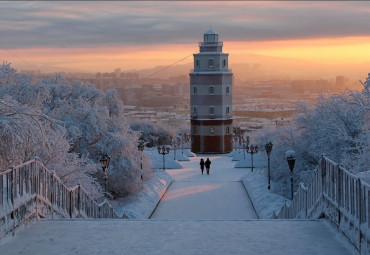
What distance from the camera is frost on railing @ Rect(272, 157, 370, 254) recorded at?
22.5 ft

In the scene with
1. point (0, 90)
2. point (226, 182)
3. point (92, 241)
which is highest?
point (0, 90)

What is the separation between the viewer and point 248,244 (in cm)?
779

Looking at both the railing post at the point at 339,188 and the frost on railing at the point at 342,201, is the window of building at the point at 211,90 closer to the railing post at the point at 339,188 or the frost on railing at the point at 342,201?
the frost on railing at the point at 342,201

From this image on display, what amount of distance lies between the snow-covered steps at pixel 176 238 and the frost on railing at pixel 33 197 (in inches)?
9.8

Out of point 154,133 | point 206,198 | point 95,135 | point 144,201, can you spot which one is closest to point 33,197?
point 144,201

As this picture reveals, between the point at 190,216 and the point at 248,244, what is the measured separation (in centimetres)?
1395

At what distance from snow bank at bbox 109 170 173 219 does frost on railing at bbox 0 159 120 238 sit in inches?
261

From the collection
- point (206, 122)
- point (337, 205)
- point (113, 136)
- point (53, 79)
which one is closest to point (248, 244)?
point (337, 205)

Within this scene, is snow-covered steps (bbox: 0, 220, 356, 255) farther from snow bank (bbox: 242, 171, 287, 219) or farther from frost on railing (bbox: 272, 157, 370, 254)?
snow bank (bbox: 242, 171, 287, 219)

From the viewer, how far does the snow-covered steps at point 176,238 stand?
7500 mm

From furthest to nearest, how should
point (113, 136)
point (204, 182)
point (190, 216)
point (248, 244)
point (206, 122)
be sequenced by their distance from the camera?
point (206, 122) < point (204, 182) < point (113, 136) < point (190, 216) < point (248, 244)

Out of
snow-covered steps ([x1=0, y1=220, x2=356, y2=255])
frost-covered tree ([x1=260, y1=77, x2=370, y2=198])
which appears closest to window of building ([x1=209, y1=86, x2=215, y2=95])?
frost-covered tree ([x1=260, y1=77, x2=370, y2=198])

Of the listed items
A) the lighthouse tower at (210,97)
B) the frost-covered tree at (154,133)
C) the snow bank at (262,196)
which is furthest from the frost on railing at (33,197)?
the frost-covered tree at (154,133)

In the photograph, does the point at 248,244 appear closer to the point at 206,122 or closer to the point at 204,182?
the point at 204,182
